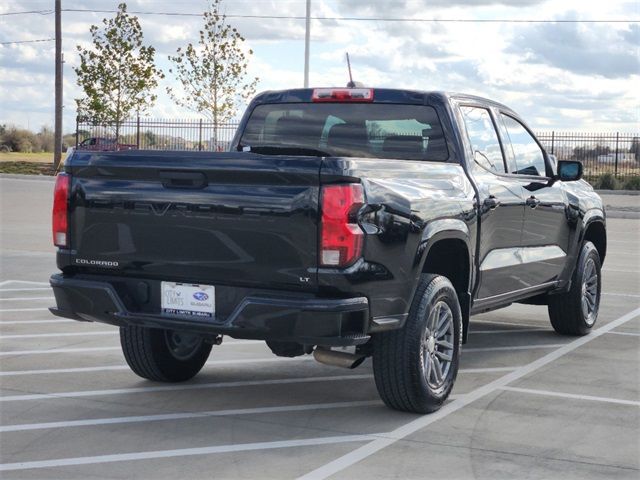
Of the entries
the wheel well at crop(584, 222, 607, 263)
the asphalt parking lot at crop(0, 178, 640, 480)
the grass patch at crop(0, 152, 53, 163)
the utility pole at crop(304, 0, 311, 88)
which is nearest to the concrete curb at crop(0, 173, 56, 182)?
the grass patch at crop(0, 152, 53, 163)

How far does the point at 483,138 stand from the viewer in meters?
7.89

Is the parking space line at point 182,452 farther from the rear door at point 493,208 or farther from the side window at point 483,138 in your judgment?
the side window at point 483,138

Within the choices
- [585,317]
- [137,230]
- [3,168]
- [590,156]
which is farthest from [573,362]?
[3,168]

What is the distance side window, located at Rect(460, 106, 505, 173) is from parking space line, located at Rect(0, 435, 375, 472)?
8.26 ft

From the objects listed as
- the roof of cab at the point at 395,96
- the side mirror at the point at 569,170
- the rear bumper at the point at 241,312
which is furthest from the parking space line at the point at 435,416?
the roof of cab at the point at 395,96

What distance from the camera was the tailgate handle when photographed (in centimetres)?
606

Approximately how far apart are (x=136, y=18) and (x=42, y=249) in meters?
32.0

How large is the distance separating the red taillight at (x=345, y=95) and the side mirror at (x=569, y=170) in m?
2.09

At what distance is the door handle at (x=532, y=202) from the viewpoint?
327 inches

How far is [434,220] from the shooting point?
654 cm

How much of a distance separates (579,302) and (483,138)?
230 cm

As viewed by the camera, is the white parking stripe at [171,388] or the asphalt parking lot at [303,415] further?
the white parking stripe at [171,388]

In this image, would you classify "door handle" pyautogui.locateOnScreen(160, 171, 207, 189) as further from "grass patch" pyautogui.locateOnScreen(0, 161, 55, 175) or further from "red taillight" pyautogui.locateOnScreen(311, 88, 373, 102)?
"grass patch" pyautogui.locateOnScreen(0, 161, 55, 175)

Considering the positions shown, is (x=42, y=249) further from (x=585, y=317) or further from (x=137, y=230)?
(x=137, y=230)
